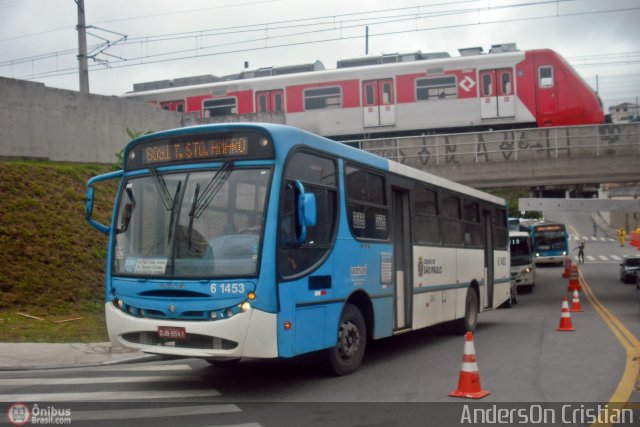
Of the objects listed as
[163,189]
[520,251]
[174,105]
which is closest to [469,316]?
[163,189]

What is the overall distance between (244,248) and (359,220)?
2.49 m

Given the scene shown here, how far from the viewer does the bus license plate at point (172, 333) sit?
7.96 m

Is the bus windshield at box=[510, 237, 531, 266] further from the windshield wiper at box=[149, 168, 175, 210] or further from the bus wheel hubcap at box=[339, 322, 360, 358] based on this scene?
the windshield wiper at box=[149, 168, 175, 210]

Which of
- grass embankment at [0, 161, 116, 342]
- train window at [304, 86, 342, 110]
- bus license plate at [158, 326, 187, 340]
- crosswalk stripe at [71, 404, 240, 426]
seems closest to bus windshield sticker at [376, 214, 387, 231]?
bus license plate at [158, 326, 187, 340]

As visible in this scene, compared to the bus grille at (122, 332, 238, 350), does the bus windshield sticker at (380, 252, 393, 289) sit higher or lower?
higher

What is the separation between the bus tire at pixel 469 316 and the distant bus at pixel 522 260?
1654cm

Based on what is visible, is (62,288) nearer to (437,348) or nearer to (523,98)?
(437,348)

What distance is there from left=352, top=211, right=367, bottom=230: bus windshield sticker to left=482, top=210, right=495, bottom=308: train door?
23.6 ft

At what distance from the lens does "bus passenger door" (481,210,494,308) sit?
55.1 ft

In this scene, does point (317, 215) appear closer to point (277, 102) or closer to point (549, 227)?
point (277, 102)

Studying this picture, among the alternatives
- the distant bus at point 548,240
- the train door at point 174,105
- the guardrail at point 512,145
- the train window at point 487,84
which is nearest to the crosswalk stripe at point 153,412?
the guardrail at point 512,145

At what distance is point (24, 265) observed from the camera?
1579 centimetres

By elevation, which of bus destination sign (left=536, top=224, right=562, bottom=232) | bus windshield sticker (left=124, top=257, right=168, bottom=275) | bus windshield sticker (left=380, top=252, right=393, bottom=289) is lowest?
bus windshield sticker (left=380, top=252, right=393, bottom=289)

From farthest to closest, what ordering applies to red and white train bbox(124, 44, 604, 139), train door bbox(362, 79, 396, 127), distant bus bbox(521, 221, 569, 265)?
1. distant bus bbox(521, 221, 569, 265)
2. train door bbox(362, 79, 396, 127)
3. red and white train bbox(124, 44, 604, 139)
